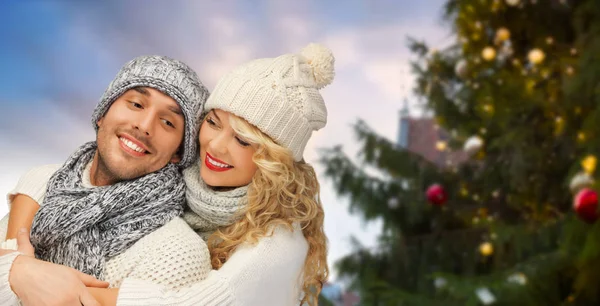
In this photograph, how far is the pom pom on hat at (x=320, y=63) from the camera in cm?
150

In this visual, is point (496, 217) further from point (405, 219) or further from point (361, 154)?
point (361, 154)

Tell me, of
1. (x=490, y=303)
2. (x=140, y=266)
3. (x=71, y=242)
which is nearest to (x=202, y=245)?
(x=140, y=266)

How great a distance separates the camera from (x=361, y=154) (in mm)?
3516

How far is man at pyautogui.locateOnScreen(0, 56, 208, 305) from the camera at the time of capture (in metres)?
1.35

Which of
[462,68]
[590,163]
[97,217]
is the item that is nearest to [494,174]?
[462,68]

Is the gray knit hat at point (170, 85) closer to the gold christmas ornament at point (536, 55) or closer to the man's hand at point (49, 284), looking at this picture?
the man's hand at point (49, 284)

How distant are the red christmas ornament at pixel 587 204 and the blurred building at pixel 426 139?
122 centimetres

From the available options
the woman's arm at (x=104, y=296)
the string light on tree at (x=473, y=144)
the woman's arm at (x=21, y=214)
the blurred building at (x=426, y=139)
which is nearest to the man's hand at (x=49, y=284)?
the woman's arm at (x=104, y=296)

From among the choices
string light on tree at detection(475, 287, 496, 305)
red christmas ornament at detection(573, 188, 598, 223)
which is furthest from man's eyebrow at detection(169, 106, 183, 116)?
string light on tree at detection(475, 287, 496, 305)

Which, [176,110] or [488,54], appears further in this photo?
[488,54]

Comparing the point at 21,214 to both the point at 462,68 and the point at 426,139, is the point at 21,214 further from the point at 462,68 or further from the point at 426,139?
the point at 426,139

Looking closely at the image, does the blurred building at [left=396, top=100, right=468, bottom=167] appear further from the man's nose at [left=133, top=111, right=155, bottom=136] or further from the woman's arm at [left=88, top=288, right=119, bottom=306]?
the woman's arm at [left=88, top=288, right=119, bottom=306]

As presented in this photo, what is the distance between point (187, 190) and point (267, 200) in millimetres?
183

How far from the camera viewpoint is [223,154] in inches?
54.7
